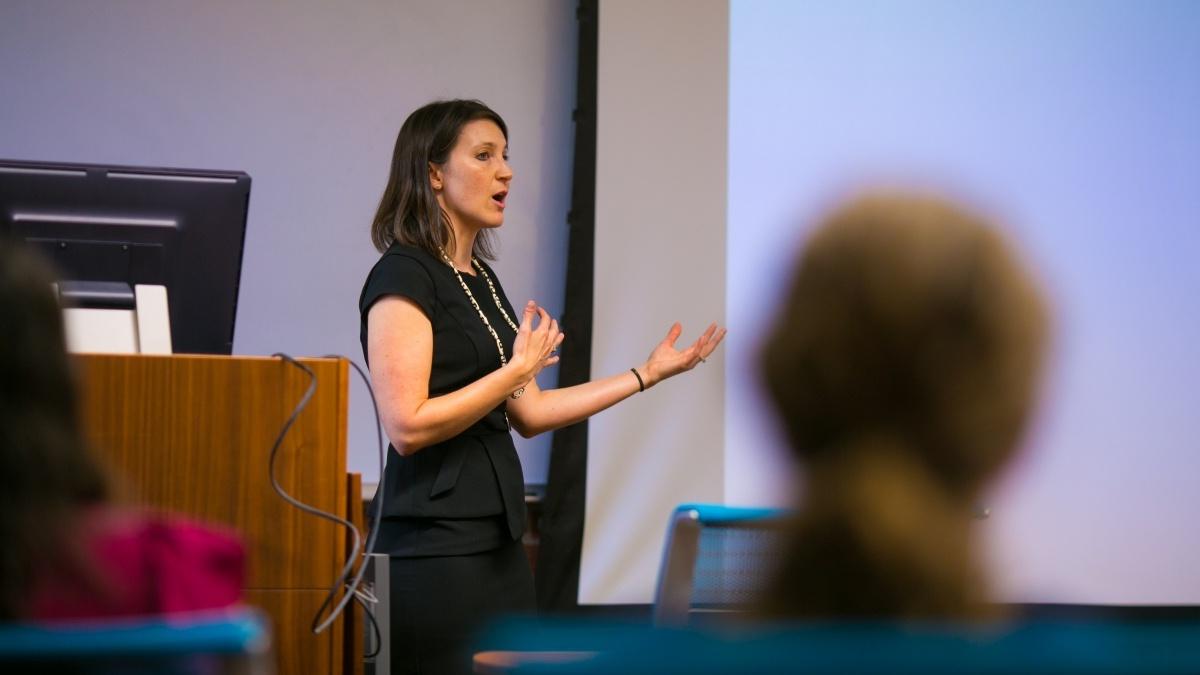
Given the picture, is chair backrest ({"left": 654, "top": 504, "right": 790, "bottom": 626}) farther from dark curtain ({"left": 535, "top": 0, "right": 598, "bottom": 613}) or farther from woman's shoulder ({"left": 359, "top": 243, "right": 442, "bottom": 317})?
dark curtain ({"left": 535, "top": 0, "right": 598, "bottom": 613})

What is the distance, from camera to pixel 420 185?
2213 millimetres

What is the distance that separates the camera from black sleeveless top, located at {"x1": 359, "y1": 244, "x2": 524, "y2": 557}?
198 centimetres

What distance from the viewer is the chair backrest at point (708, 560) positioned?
1296 millimetres

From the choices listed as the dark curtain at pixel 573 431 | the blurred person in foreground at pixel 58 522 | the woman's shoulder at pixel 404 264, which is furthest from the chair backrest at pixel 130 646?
the dark curtain at pixel 573 431

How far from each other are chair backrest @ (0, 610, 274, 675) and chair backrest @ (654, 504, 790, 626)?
2.18ft

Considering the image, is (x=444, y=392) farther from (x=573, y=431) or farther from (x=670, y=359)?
(x=573, y=431)

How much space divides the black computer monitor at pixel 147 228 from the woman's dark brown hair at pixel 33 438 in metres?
1.11

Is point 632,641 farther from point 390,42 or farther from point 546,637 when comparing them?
point 390,42

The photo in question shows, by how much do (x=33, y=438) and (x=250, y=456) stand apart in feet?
2.62

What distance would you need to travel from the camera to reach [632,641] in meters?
0.64

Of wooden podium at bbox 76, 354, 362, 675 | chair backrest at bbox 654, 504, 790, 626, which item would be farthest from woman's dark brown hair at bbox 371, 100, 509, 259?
chair backrest at bbox 654, 504, 790, 626

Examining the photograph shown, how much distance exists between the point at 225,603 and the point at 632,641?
329 millimetres

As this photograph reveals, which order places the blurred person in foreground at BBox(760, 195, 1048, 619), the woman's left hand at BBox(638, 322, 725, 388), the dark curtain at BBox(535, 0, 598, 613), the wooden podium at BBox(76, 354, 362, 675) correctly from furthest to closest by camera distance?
1. the dark curtain at BBox(535, 0, 598, 613)
2. the woman's left hand at BBox(638, 322, 725, 388)
3. the wooden podium at BBox(76, 354, 362, 675)
4. the blurred person in foreground at BBox(760, 195, 1048, 619)

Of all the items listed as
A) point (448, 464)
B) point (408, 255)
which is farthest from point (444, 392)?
point (408, 255)
